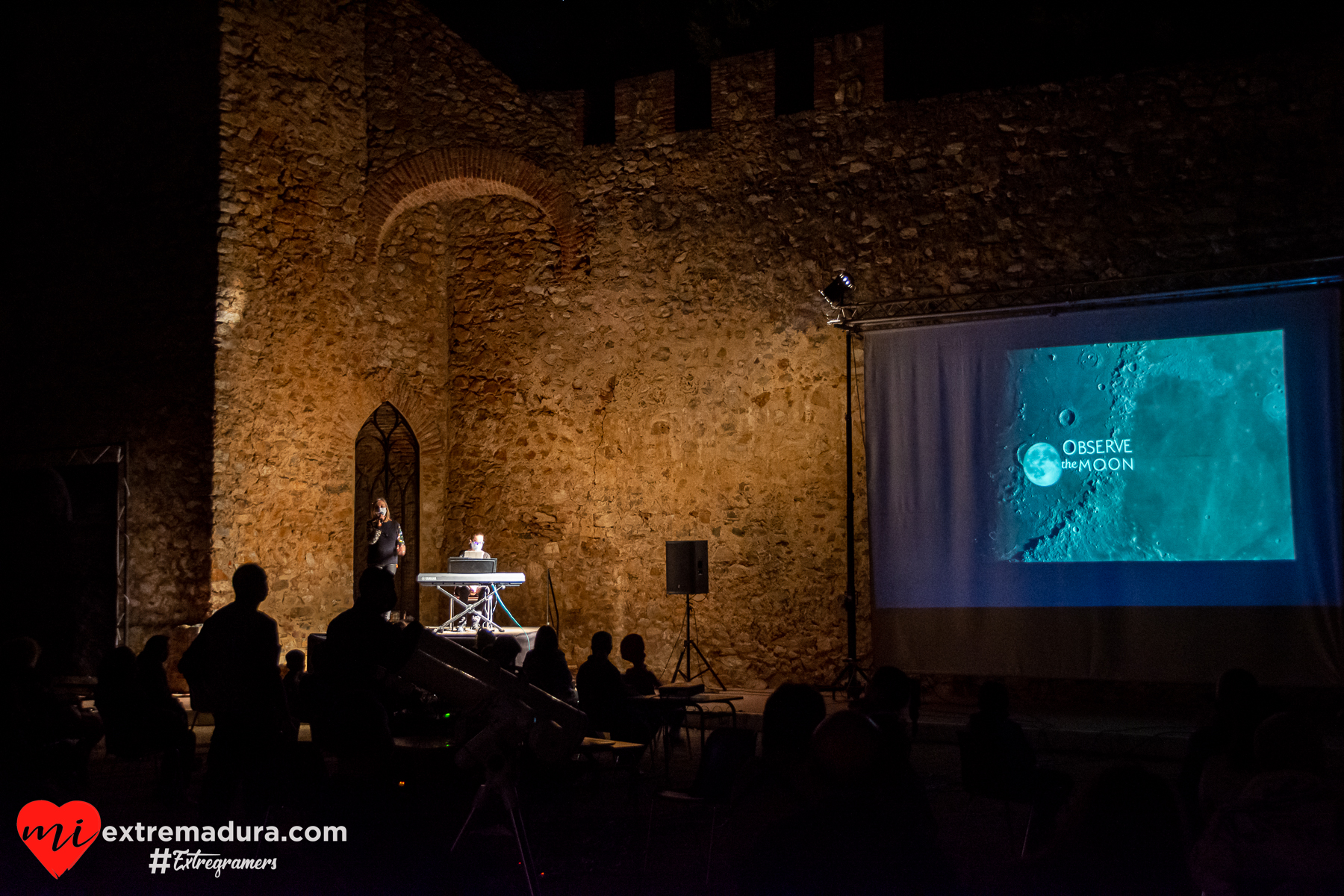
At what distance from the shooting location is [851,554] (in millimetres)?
8281

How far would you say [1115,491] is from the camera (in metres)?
7.55

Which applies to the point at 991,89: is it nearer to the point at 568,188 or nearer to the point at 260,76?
the point at 568,188

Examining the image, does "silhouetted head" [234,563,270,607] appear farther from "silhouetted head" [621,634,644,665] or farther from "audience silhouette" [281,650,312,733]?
"silhouetted head" [621,634,644,665]

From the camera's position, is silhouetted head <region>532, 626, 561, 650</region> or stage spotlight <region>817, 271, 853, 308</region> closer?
silhouetted head <region>532, 626, 561, 650</region>

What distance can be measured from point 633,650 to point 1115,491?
12.7 ft

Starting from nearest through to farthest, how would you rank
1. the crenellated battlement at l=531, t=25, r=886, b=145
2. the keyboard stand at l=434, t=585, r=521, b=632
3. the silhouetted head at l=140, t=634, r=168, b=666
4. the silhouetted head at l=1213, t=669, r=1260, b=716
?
1. the silhouetted head at l=1213, t=669, r=1260, b=716
2. the silhouetted head at l=140, t=634, r=168, b=666
3. the keyboard stand at l=434, t=585, r=521, b=632
4. the crenellated battlement at l=531, t=25, r=886, b=145

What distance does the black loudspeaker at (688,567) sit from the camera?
8.36 m

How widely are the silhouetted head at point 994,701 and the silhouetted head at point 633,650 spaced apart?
8.15 feet

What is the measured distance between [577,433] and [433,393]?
1.48 metres

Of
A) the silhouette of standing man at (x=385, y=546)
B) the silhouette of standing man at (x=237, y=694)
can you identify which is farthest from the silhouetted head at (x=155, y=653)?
the silhouette of standing man at (x=385, y=546)

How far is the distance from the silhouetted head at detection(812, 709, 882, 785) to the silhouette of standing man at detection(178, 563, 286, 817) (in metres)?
2.37

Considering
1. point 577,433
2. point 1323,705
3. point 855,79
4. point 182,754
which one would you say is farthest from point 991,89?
point 182,754

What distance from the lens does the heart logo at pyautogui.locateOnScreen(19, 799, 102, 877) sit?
3.66m

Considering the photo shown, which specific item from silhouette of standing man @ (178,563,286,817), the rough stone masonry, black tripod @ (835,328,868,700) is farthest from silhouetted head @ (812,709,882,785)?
the rough stone masonry
